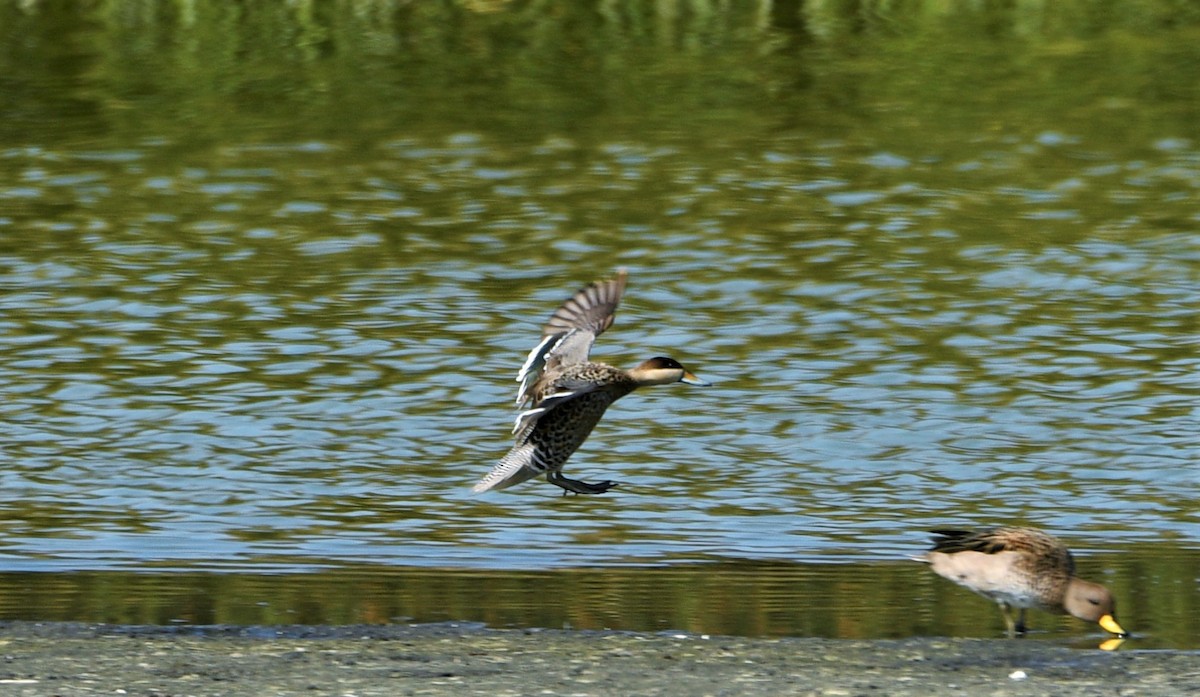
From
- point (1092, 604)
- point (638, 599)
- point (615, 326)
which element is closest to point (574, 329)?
point (638, 599)

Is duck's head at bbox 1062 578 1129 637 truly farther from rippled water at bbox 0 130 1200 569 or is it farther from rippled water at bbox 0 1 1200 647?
rippled water at bbox 0 130 1200 569

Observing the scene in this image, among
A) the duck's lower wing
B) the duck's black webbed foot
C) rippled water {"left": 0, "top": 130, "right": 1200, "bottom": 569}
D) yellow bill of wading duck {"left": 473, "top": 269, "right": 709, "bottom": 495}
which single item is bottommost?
rippled water {"left": 0, "top": 130, "right": 1200, "bottom": 569}

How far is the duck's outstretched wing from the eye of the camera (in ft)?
30.5

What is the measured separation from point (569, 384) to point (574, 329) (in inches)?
14.7

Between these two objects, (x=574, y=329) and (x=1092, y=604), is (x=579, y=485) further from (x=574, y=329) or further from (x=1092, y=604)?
(x=1092, y=604)

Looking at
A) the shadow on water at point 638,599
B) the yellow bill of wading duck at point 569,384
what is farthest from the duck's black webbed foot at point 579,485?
the shadow on water at point 638,599

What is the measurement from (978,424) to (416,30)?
1166 cm

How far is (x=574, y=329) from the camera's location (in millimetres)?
9391

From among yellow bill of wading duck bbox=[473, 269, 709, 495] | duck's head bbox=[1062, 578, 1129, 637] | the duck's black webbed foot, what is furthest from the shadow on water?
yellow bill of wading duck bbox=[473, 269, 709, 495]

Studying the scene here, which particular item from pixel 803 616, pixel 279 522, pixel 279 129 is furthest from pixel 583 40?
pixel 803 616

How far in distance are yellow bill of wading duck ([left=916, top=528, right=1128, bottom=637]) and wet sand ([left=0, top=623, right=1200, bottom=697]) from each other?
0.47 feet

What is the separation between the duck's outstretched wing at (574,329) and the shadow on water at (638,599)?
113 cm

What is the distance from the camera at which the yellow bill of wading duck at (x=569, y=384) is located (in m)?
9.07

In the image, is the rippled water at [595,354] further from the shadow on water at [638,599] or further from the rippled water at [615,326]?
the shadow on water at [638,599]
